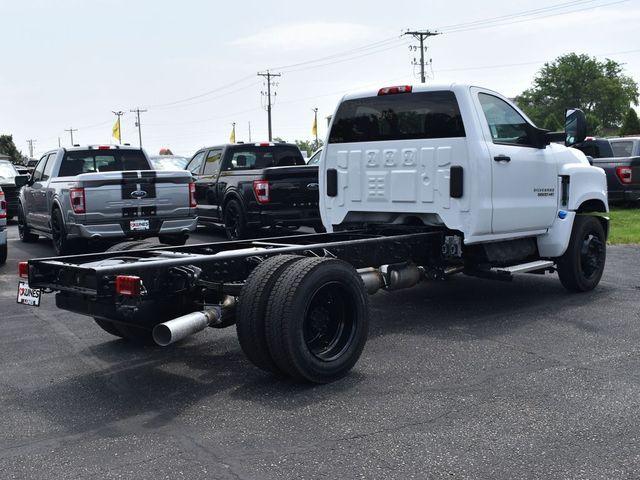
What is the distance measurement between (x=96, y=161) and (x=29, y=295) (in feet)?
25.6

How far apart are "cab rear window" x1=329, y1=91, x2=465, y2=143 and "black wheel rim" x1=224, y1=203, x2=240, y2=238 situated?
19.0 ft

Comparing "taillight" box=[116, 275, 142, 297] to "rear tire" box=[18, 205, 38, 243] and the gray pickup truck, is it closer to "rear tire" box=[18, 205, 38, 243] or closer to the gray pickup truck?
the gray pickup truck

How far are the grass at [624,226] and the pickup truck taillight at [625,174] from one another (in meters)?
0.77

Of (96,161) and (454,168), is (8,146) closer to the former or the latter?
(96,161)

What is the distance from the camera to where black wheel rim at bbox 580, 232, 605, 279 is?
8.52 meters

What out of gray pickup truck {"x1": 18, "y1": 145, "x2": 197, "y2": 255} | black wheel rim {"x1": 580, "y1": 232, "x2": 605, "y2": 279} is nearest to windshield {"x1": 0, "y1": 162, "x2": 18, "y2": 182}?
gray pickup truck {"x1": 18, "y1": 145, "x2": 197, "y2": 255}

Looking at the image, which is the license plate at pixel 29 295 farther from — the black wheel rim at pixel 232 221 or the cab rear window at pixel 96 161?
the black wheel rim at pixel 232 221

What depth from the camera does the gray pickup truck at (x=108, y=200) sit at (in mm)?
11164

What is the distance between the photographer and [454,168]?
23.2 feet

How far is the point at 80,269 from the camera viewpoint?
504 centimetres

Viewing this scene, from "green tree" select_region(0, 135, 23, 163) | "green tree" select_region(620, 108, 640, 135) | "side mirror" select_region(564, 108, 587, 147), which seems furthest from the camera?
"green tree" select_region(0, 135, 23, 163)

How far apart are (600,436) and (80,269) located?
3.37 meters

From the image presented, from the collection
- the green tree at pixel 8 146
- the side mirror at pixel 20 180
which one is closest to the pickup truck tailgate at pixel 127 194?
the side mirror at pixel 20 180

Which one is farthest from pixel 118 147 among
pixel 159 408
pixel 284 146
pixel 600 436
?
pixel 600 436
